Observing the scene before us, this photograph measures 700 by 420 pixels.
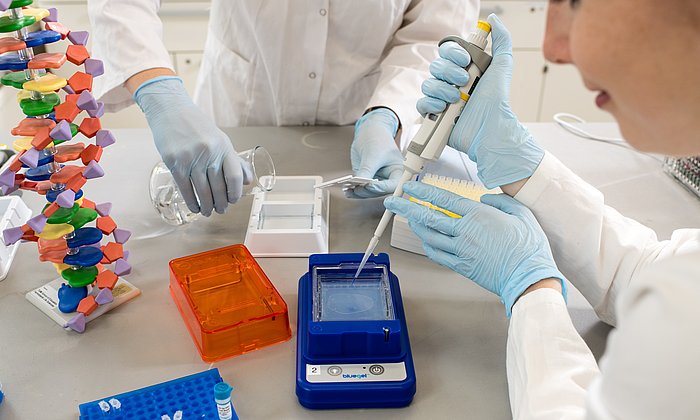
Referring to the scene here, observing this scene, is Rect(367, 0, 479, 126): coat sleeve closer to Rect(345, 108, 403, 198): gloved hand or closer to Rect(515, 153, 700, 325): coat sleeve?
Rect(345, 108, 403, 198): gloved hand

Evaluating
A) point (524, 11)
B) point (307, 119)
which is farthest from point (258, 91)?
point (524, 11)

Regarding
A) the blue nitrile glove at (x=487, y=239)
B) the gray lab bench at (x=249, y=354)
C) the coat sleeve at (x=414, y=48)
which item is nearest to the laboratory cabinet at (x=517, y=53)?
the coat sleeve at (x=414, y=48)

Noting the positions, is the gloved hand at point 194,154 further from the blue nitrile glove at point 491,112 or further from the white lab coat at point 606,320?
the white lab coat at point 606,320

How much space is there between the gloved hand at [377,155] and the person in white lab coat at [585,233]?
0.72 ft

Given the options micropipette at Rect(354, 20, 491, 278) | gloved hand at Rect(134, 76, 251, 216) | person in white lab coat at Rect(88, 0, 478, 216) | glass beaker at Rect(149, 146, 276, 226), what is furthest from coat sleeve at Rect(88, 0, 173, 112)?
micropipette at Rect(354, 20, 491, 278)

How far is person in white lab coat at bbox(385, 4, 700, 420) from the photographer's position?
0.56 m

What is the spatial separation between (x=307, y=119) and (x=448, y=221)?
84 cm

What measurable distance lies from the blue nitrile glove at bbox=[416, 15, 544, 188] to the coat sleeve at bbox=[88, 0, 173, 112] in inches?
26.0

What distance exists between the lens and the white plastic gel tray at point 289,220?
4.14ft

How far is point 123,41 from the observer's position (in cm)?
144

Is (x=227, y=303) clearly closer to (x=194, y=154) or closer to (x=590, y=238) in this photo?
(x=194, y=154)

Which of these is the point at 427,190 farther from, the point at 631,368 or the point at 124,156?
the point at 124,156

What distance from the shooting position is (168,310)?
113cm

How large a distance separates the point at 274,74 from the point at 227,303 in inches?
33.5
